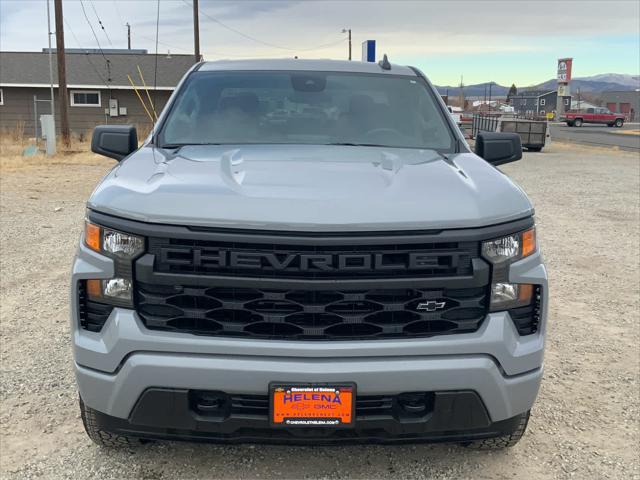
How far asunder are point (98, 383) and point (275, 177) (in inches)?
43.0

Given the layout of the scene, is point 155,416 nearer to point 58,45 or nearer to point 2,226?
point 2,226

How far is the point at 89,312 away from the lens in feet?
8.39

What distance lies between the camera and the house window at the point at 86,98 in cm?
3291

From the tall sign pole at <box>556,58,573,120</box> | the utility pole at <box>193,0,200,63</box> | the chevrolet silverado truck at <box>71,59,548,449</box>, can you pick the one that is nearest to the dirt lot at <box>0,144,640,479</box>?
the chevrolet silverado truck at <box>71,59,548,449</box>

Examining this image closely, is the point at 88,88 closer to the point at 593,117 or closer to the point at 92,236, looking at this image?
the point at 92,236

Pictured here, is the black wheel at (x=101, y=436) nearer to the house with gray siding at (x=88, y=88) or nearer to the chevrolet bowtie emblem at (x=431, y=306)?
the chevrolet bowtie emblem at (x=431, y=306)

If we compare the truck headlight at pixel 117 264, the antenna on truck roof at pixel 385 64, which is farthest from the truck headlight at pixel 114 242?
the antenna on truck roof at pixel 385 64

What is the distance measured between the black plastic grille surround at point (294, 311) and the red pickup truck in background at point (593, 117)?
62.6 metres

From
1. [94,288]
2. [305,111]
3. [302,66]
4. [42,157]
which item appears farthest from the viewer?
[42,157]

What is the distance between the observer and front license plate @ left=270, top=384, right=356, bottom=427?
7.92ft

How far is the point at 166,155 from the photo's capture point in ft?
10.6

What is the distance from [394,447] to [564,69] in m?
76.8

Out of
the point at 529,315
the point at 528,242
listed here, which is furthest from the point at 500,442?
the point at 528,242

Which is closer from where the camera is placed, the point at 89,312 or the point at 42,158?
the point at 89,312
